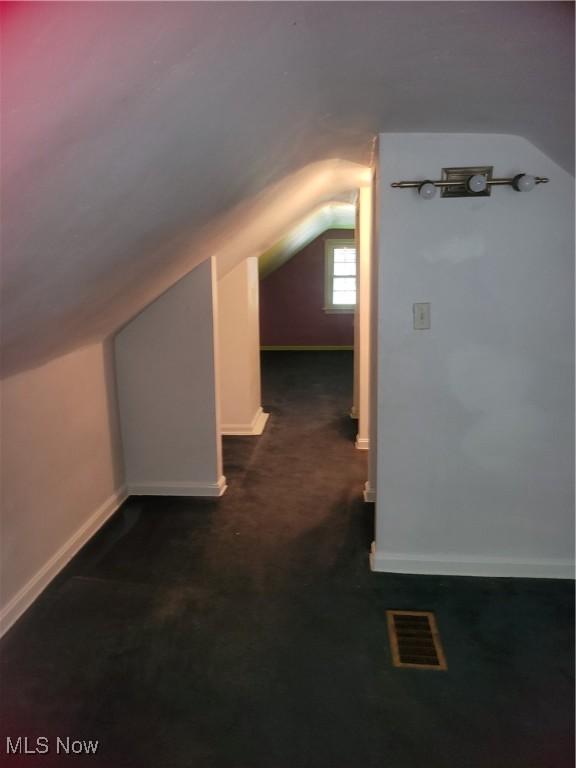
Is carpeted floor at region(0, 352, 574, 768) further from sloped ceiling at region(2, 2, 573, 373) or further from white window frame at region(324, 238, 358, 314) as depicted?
white window frame at region(324, 238, 358, 314)

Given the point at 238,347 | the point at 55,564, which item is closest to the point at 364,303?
the point at 238,347

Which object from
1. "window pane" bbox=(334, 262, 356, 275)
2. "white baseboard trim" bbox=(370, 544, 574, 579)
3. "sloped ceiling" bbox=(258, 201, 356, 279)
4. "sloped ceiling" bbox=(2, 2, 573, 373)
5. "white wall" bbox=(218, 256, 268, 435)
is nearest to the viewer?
"sloped ceiling" bbox=(2, 2, 573, 373)

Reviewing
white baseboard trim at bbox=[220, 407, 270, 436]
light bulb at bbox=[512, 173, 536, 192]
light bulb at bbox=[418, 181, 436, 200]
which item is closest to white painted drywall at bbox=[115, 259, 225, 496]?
white baseboard trim at bbox=[220, 407, 270, 436]

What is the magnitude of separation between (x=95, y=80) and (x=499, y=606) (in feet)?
7.00

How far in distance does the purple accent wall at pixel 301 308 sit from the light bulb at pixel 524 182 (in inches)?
276

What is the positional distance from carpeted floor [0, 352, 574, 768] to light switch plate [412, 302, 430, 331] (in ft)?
3.47

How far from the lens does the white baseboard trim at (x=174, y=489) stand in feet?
10.6

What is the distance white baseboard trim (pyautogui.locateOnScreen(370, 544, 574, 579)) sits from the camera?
2.33m

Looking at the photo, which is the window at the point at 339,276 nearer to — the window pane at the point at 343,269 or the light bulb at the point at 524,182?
the window pane at the point at 343,269

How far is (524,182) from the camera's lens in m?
2.06

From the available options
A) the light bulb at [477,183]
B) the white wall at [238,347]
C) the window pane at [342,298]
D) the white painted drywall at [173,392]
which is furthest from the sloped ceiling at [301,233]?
the light bulb at [477,183]

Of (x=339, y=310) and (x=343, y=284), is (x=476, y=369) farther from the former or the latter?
(x=343, y=284)

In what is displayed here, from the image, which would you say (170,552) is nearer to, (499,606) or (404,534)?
A: (404,534)

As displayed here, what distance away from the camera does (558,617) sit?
2047 millimetres
